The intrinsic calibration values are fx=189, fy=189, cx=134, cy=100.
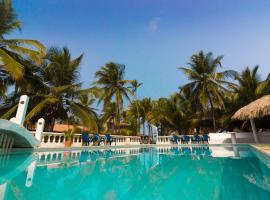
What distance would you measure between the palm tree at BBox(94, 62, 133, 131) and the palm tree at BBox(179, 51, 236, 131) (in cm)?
650

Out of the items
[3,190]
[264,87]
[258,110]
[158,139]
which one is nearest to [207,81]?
[264,87]

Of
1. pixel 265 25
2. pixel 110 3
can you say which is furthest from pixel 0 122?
pixel 265 25

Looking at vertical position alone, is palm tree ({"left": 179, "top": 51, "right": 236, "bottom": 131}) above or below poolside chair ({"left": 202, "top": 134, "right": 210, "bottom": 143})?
above

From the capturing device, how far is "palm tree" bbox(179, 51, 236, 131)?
63.1ft

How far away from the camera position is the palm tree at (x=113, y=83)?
20.1 meters

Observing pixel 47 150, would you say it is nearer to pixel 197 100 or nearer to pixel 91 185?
pixel 91 185

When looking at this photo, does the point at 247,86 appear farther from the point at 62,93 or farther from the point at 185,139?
the point at 62,93

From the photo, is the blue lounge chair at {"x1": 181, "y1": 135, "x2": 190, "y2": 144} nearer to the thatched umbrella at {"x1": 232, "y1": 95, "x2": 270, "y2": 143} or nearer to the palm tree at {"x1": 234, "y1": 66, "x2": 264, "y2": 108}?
the thatched umbrella at {"x1": 232, "y1": 95, "x2": 270, "y2": 143}

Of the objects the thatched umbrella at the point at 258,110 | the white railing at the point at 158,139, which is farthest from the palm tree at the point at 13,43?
the thatched umbrella at the point at 258,110

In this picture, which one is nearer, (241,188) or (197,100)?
(241,188)

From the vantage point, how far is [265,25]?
30.8 feet

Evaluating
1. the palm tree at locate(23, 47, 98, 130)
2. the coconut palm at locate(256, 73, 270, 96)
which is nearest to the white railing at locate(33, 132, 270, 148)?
the palm tree at locate(23, 47, 98, 130)

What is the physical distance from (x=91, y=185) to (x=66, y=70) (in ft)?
42.3

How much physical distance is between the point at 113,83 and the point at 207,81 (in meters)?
10.0
